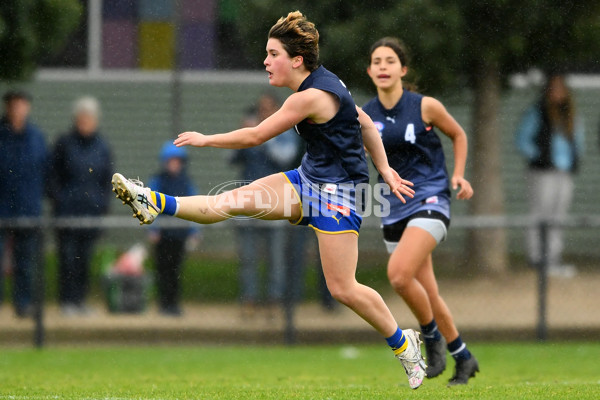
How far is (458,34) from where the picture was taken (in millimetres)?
10711

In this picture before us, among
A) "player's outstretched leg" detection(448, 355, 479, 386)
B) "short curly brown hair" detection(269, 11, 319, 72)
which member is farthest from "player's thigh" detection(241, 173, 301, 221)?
"player's outstretched leg" detection(448, 355, 479, 386)

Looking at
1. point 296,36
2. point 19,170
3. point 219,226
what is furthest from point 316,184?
point 19,170

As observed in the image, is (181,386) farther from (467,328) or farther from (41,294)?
(467,328)

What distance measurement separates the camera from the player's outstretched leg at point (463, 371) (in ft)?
23.4

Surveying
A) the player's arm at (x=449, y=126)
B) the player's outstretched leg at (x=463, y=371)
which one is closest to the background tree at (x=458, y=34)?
the player's arm at (x=449, y=126)

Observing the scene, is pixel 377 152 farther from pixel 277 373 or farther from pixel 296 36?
pixel 277 373

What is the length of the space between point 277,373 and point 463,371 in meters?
2.02

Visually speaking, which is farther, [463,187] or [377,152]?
[463,187]

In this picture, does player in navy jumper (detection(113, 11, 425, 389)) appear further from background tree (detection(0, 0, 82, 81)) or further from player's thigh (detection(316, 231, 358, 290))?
background tree (detection(0, 0, 82, 81))

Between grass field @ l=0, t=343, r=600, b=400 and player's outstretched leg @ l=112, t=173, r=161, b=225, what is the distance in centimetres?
112

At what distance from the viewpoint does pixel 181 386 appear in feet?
23.9

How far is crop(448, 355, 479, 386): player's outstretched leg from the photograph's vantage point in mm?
7145

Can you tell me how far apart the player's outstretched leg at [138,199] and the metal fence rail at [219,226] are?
4.00 meters

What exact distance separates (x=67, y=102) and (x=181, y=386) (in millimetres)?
8315
